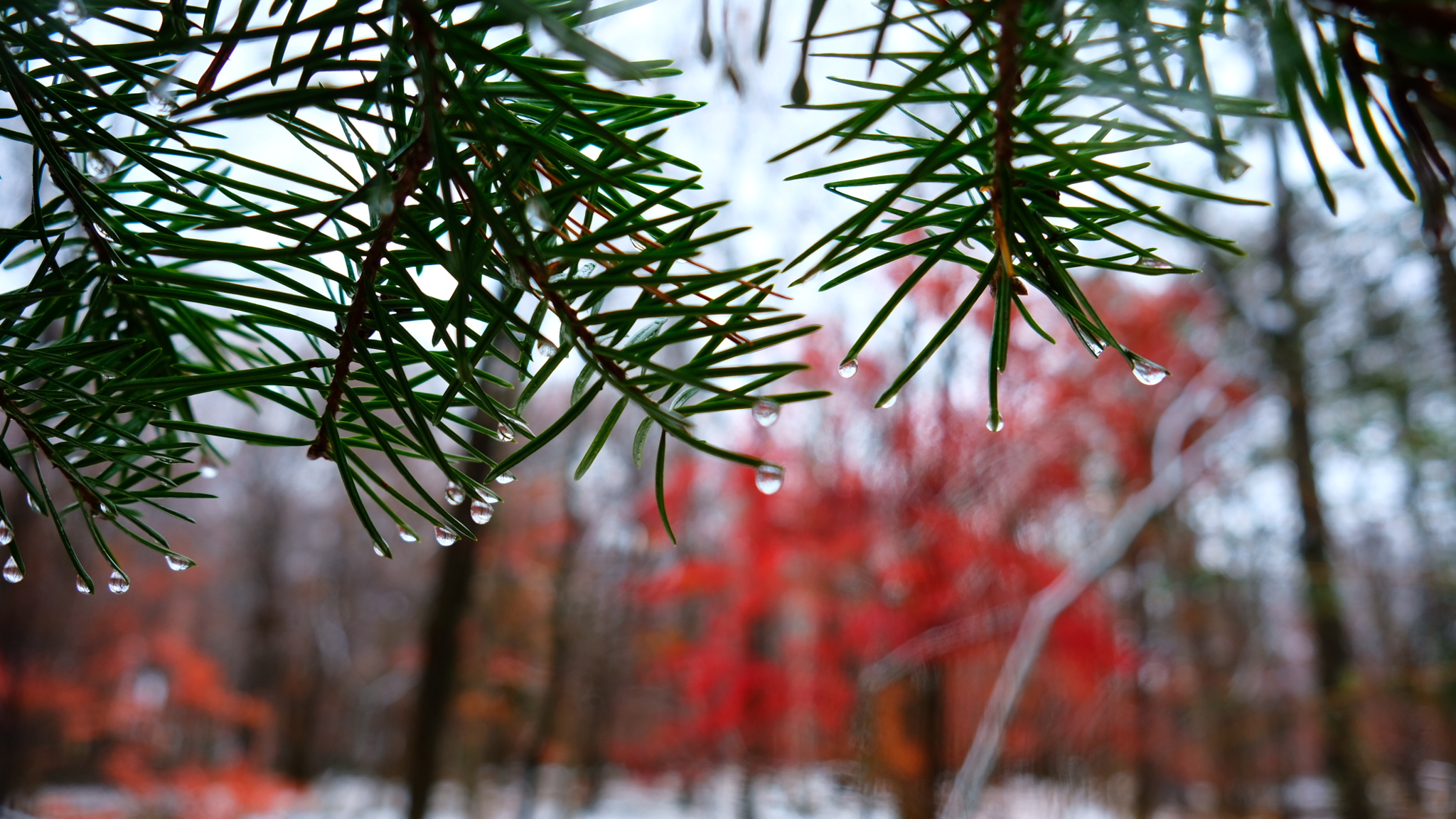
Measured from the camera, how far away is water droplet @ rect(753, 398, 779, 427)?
0.16 m

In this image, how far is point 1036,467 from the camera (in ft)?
10.7

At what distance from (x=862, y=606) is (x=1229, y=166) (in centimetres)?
344

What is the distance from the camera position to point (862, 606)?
3408mm

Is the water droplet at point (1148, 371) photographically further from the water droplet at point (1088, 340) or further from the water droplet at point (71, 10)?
the water droplet at point (71, 10)

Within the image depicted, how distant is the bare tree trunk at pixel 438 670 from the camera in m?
2.44

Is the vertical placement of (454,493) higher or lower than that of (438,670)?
higher

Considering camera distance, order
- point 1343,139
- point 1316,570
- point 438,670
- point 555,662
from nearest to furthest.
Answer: point 1343,139 < point 438,670 < point 1316,570 < point 555,662

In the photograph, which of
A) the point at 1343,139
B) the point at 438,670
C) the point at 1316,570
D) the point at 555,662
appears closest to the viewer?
the point at 1343,139

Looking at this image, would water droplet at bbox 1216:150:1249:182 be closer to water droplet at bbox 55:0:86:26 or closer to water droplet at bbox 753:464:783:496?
water droplet at bbox 753:464:783:496

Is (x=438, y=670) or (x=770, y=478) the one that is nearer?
(x=770, y=478)

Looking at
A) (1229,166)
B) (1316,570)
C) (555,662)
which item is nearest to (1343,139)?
(1229,166)

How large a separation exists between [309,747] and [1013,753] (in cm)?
702

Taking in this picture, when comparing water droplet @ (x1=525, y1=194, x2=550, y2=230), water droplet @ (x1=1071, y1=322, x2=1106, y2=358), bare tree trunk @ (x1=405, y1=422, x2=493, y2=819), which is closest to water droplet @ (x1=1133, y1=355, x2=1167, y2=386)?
water droplet @ (x1=1071, y1=322, x2=1106, y2=358)

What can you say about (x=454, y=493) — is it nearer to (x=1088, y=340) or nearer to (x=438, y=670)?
(x=1088, y=340)
